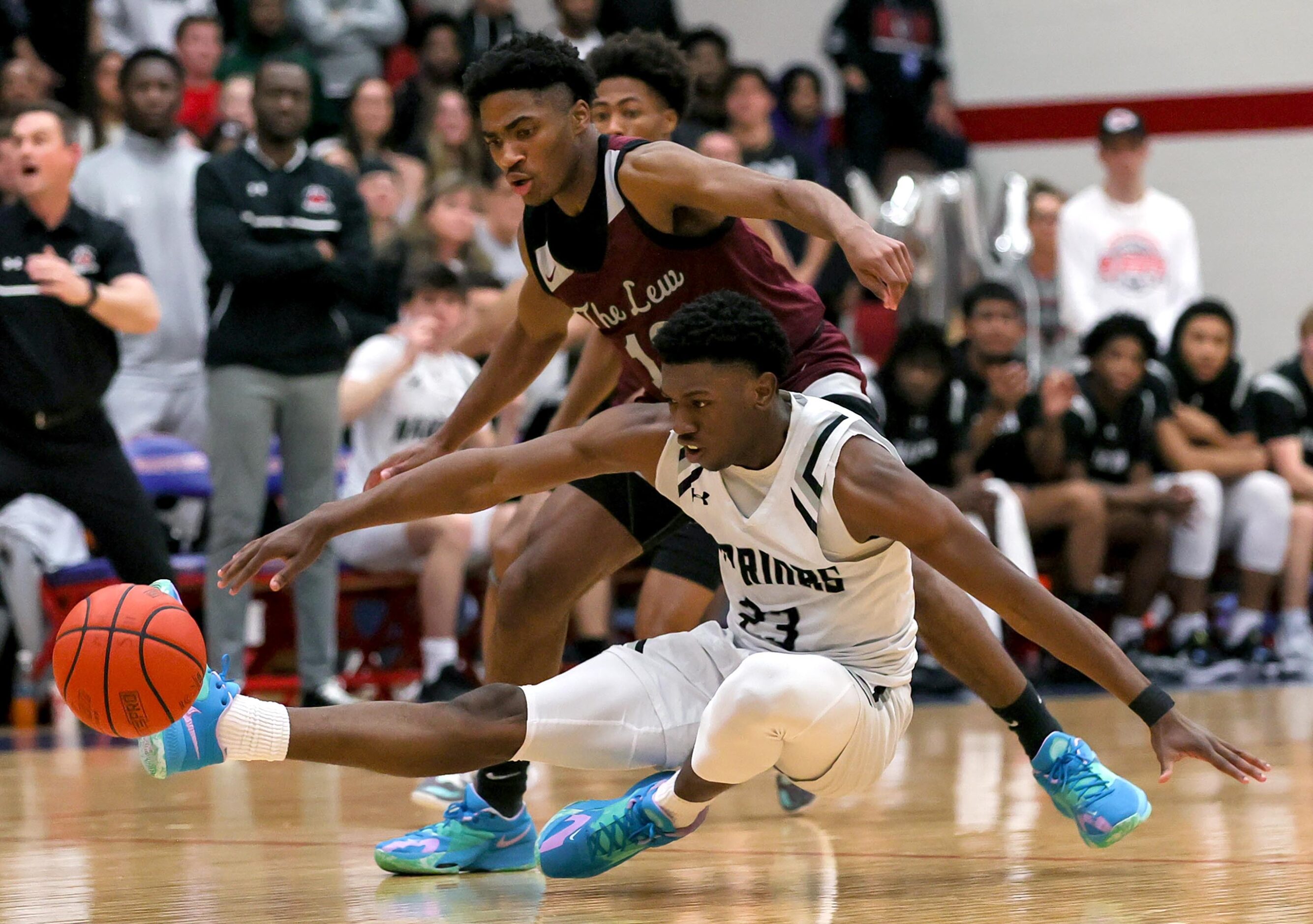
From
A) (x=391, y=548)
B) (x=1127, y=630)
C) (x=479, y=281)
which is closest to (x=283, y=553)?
(x=391, y=548)

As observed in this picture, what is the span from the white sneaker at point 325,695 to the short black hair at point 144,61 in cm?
294

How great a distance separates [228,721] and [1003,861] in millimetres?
1668

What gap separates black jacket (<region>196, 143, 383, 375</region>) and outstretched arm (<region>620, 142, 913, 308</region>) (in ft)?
11.3

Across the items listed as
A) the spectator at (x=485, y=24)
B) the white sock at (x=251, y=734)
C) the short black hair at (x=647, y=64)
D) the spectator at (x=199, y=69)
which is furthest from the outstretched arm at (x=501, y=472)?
the spectator at (x=485, y=24)

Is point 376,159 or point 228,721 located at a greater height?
point 376,159

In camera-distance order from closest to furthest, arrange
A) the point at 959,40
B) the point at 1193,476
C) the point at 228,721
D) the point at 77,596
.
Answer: the point at 228,721 < the point at 77,596 < the point at 1193,476 < the point at 959,40

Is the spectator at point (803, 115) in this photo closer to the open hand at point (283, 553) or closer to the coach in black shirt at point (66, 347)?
the coach in black shirt at point (66, 347)

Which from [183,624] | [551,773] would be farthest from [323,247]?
[183,624]

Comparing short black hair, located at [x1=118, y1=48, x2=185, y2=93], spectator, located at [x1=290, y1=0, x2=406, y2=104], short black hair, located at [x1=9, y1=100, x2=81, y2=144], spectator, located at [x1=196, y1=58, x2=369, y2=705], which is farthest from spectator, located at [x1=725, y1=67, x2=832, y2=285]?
short black hair, located at [x1=9, y1=100, x2=81, y2=144]

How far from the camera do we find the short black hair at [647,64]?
4.70m

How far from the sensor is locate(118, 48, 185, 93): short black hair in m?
7.88

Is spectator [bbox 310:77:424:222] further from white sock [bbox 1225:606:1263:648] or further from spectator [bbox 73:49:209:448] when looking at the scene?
white sock [bbox 1225:606:1263:648]

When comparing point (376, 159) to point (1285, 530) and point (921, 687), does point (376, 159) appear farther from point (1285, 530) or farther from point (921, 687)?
point (1285, 530)

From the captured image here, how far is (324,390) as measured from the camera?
713 centimetres
